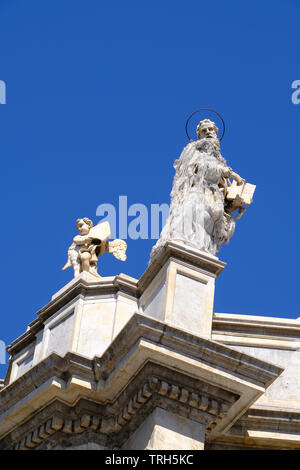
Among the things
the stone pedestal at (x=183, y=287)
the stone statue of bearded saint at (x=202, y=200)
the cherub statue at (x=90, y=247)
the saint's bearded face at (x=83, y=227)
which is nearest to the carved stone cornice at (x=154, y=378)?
the stone pedestal at (x=183, y=287)

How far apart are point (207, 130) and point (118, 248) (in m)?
2.84

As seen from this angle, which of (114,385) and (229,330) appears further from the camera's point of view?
(229,330)

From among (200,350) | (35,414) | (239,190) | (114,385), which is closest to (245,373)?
(200,350)

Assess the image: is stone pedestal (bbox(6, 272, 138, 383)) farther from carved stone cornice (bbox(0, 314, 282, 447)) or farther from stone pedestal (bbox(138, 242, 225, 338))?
carved stone cornice (bbox(0, 314, 282, 447))

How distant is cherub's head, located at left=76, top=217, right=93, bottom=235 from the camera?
67.1 ft

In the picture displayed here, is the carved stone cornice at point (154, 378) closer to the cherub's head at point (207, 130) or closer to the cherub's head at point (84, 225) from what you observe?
the cherub's head at point (84, 225)

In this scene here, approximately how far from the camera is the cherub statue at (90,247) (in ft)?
65.7

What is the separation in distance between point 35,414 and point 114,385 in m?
1.36

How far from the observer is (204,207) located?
19.5 m

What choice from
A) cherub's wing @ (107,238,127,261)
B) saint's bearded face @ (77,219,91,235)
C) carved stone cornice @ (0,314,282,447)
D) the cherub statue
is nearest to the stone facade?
carved stone cornice @ (0,314,282,447)

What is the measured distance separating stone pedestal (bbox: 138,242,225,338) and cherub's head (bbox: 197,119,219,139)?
3.91 metres
